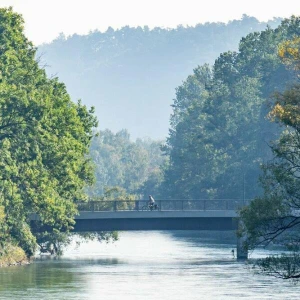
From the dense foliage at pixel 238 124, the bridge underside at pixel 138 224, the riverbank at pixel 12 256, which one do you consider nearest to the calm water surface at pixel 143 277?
the riverbank at pixel 12 256

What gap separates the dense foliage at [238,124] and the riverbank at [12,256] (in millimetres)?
53596

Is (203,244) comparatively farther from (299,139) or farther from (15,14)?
(299,139)

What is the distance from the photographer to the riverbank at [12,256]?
9969 cm

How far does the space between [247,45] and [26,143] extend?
7505 centimetres

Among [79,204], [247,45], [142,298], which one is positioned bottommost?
[142,298]

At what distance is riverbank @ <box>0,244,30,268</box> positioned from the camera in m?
99.7

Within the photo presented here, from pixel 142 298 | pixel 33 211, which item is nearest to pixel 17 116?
pixel 33 211

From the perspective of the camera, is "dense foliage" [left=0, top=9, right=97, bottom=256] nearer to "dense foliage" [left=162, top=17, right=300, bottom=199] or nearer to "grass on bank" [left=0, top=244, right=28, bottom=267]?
"grass on bank" [left=0, top=244, right=28, bottom=267]

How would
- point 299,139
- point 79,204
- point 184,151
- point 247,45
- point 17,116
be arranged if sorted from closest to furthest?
point 299,139
point 17,116
point 79,204
point 247,45
point 184,151

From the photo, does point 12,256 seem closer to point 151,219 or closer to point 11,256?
point 11,256

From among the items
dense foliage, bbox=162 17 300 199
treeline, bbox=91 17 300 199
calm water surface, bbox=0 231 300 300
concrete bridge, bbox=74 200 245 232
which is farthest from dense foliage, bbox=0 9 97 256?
dense foliage, bbox=162 17 300 199

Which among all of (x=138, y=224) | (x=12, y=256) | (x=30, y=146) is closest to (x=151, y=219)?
(x=138, y=224)

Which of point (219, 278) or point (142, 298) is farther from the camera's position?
point (219, 278)

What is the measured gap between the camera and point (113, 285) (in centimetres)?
8544
